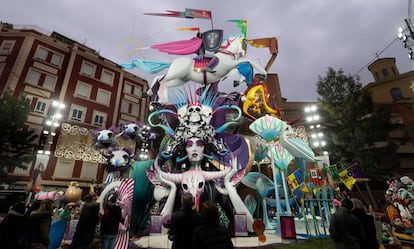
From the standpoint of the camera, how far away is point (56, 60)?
1947 cm

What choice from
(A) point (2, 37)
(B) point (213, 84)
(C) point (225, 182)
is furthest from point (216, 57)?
(A) point (2, 37)

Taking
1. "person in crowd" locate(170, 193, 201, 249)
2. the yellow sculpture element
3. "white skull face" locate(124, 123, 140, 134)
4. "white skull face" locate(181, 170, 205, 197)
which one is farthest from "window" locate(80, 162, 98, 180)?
"person in crowd" locate(170, 193, 201, 249)

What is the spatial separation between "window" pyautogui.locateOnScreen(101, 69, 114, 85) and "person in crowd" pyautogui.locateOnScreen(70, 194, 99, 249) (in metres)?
21.0

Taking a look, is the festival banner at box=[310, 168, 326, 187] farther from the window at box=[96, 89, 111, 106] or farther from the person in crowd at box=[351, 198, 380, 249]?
the window at box=[96, 89, 111, 106]

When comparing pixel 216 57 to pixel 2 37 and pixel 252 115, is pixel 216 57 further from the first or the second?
pixel 2 37

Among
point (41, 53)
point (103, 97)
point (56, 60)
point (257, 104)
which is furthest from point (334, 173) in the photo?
point (41, 53)

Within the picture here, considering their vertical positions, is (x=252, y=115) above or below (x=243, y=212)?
above

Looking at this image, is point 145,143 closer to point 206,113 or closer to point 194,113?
point 194,113

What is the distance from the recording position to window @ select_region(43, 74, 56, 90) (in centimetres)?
1816

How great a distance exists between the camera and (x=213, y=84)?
1138 cm

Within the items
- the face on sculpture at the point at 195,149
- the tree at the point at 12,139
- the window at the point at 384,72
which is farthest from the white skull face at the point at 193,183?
the window at the point at 384,72

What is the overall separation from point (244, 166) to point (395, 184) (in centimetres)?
607

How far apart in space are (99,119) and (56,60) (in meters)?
6.93

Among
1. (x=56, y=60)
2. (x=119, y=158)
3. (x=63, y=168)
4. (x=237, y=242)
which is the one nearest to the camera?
(x=237, y=242)
